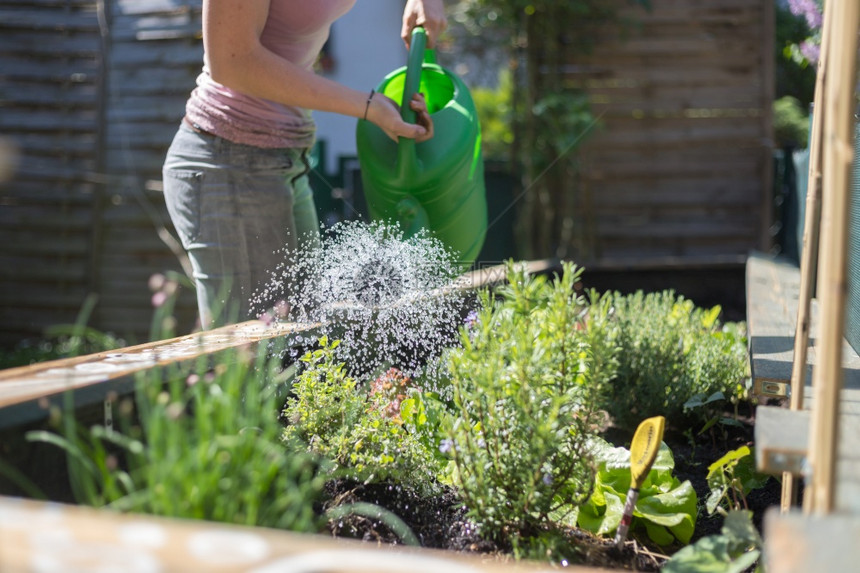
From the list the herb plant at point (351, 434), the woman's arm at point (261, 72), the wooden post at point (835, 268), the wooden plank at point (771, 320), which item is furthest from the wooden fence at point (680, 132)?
the wooden post at point (835, 268)

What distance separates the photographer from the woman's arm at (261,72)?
1.66 m

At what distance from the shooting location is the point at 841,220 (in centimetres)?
85

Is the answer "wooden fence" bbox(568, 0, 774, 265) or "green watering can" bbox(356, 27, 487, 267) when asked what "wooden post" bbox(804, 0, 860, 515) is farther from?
"wooden fence" bbox(568, 0, 774, 265)

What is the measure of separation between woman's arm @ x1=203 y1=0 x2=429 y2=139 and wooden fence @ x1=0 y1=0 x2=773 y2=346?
9.74ft

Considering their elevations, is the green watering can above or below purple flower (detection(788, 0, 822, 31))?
below

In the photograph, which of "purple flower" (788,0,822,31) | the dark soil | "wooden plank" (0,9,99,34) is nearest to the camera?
the dark soil

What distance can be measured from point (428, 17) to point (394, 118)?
14.1 inches

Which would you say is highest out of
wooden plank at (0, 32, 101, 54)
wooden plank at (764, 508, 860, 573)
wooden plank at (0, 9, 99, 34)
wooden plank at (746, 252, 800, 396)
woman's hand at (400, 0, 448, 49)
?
wooden plank at (0, 9, 99, 34)

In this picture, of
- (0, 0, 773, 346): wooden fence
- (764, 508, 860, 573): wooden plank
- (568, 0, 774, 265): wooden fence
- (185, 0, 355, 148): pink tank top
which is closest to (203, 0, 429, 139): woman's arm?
(185, 0, 355, 148): pink tank top

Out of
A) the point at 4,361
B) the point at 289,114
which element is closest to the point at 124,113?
the point at 4,361

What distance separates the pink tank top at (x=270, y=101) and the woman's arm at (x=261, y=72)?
0.13 m

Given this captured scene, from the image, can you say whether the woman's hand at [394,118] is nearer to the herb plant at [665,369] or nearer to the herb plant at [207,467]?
the herb plant at [665,369]

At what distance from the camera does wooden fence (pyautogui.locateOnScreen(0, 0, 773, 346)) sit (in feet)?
15.7

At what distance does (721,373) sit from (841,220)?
152 centimetres
